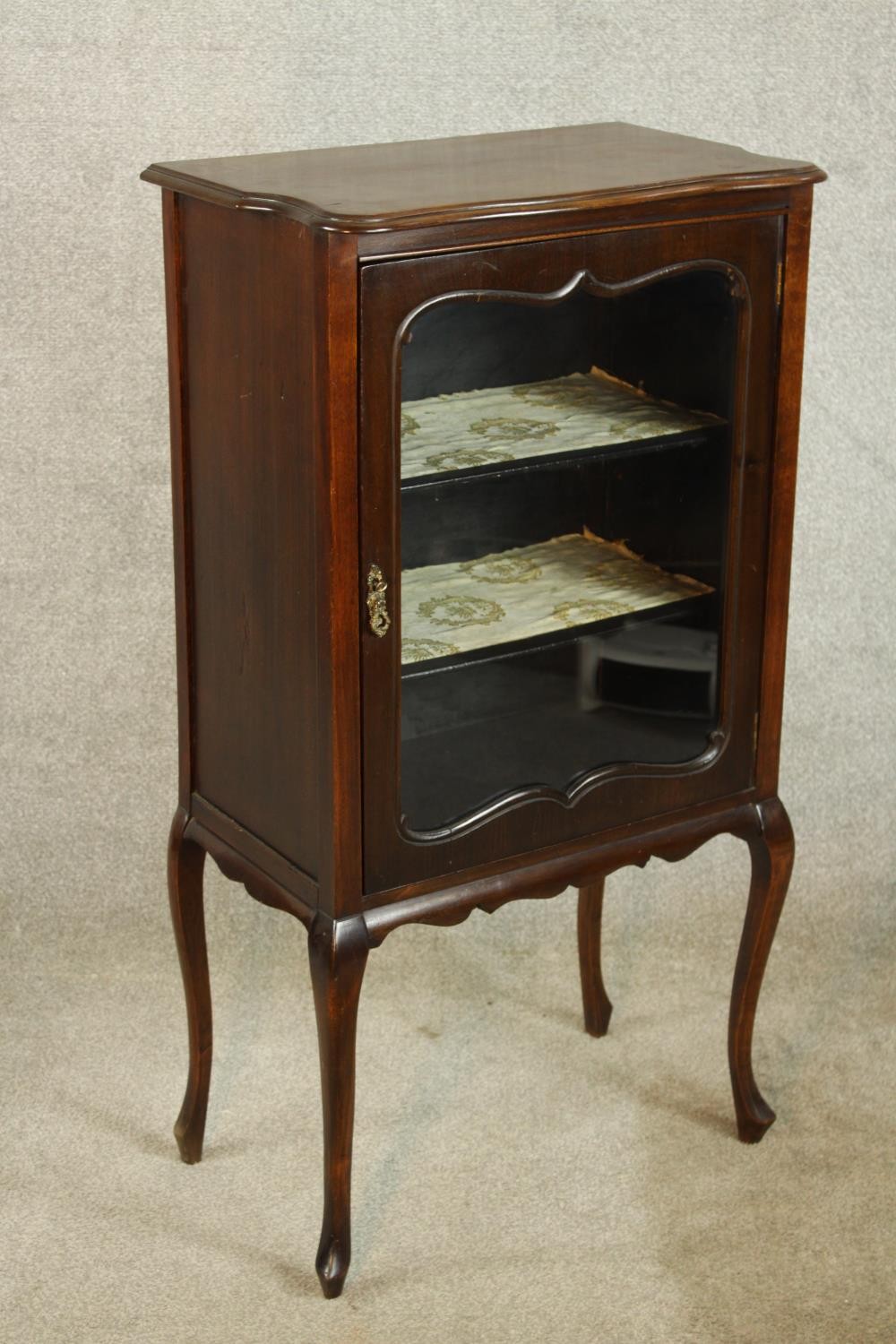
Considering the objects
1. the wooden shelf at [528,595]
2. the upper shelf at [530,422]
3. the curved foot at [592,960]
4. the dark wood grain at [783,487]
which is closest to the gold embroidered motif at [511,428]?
the upper shelf at [530,422]

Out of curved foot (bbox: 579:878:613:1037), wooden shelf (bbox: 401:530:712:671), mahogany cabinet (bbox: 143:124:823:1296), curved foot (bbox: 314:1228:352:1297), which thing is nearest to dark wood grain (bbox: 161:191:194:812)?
mahogany cabinet (bbox: 143:124:823:1296)

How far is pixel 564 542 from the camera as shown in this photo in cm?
186

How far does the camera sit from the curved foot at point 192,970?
6.44 ft

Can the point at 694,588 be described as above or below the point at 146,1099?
above

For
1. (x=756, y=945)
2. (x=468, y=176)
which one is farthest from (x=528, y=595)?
(x=756, y=945)

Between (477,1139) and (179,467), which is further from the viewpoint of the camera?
(477,1139)

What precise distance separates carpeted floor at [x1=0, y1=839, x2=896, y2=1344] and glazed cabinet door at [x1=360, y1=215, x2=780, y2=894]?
44 cm

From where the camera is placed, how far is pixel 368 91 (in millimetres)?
2189

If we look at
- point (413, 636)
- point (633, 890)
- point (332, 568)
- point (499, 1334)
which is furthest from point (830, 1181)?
point (332, 568)

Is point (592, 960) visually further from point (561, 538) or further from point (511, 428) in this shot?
point (511, 428)

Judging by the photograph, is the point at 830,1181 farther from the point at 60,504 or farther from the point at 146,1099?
the point at 60,504

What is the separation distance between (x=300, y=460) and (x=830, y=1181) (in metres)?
1.00

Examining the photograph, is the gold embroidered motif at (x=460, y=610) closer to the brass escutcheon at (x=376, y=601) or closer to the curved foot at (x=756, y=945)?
the brass escutcheon at (x=376, y=601)

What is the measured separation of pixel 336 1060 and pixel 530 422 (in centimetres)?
61
